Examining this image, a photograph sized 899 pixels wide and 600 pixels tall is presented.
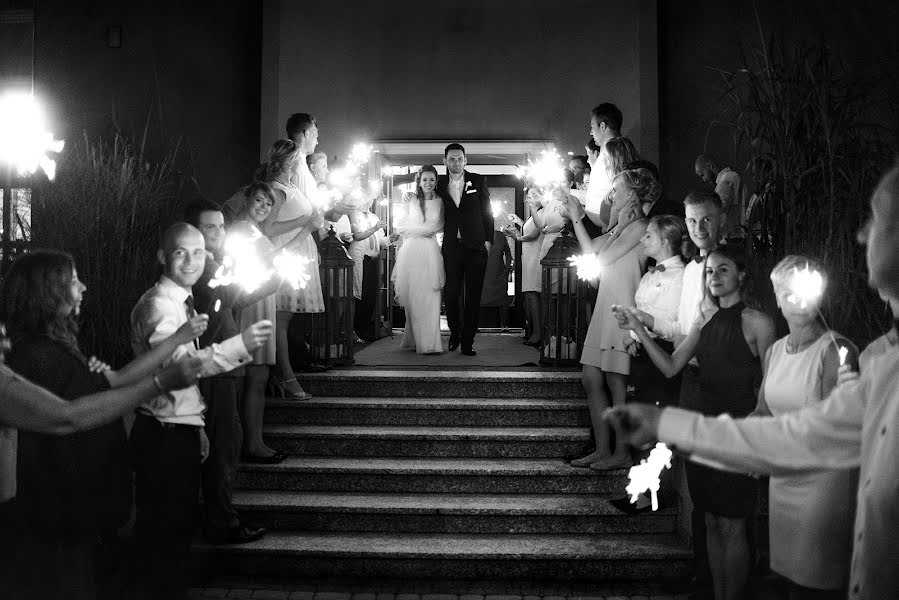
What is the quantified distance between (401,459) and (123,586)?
2.14 meters

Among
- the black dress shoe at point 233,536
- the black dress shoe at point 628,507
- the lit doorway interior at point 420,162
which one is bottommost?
the black dress shoe at point 233,536

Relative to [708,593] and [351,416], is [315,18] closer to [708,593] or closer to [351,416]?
[351,416]

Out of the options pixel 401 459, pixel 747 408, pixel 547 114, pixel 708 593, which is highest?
pixel 547 114

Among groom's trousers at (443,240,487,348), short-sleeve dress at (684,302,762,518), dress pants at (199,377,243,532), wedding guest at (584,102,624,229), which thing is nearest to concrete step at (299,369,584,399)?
wedding guest at (584,102,624,229)

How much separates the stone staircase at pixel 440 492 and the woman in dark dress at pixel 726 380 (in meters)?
1.14

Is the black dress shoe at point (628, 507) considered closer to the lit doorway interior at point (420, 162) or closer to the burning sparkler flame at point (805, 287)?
the burning sparkler flame at point (805, 287)

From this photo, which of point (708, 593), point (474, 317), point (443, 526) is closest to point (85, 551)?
point (443, 526)

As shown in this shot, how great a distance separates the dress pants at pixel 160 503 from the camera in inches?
146

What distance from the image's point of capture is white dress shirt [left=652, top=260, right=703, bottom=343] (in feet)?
14.5

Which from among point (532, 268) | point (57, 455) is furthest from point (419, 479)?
point (532, 268)

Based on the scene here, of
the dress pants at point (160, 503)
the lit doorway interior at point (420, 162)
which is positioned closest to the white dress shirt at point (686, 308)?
the dress pants at point (160, 503)

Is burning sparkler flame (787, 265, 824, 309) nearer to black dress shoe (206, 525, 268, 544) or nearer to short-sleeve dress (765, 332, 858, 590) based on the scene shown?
short-sleeve dress (765, 332, 858, 590)

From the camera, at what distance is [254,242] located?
486 cm

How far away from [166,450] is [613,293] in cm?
310
